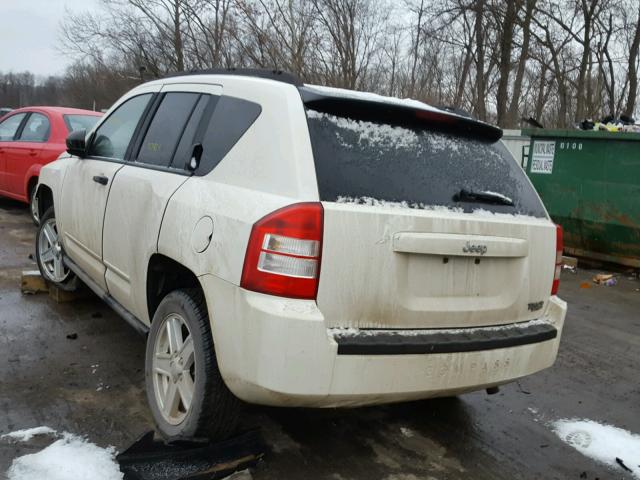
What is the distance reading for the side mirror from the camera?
404cm

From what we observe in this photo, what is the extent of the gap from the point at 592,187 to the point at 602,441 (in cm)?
593

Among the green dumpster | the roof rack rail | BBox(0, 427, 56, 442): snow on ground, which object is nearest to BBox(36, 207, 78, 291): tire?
BBox(0, 427, 56, 442): snow on ground

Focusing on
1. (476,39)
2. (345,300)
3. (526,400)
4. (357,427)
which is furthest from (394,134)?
(476,39)

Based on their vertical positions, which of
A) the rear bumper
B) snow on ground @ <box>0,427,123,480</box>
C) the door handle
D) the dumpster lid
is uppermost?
the dumpster lid

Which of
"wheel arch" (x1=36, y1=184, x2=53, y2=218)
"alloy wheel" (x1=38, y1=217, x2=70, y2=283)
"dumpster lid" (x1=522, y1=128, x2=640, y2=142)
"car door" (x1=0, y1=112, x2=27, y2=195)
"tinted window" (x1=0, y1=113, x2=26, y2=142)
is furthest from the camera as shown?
"tinted window" (x1=0, y1=113, x2=26, y2=142)

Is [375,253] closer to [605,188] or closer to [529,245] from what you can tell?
[529,245]

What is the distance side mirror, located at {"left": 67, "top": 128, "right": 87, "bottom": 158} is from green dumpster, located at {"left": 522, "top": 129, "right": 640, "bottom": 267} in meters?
6.98

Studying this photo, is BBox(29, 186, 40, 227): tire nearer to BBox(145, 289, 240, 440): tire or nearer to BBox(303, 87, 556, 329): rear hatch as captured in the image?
BBox(145, 289, 240, 440): tire

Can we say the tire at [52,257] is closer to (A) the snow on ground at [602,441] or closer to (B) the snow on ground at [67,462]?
(B) the snow on ground at [67,462]

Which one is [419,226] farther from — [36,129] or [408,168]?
[36,129]

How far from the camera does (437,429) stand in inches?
127

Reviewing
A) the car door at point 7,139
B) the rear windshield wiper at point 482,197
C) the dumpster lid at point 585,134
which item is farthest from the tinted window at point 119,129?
the dumpster lid at point 585,134

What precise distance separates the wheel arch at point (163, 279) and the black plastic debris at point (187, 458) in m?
0.70

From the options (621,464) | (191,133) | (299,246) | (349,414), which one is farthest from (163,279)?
(621,464)
